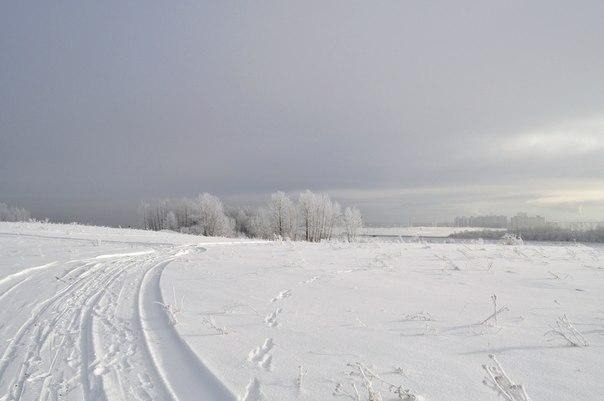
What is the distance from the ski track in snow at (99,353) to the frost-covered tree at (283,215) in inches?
2434

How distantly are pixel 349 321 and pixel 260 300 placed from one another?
6.63 feet

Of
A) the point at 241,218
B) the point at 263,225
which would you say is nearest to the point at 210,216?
the point at 263,225

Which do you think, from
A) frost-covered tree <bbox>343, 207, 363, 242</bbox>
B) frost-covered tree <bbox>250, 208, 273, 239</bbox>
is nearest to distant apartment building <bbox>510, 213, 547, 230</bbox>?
frost-covered tree <bbox>343, 207, 363, 242</bbox>

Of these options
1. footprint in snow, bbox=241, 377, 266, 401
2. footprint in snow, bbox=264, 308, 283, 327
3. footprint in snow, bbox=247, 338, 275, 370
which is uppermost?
footprint in snow, bbox=264, 308, 283, 327

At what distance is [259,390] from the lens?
3092 mm

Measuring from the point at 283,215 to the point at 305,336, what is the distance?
6537cm

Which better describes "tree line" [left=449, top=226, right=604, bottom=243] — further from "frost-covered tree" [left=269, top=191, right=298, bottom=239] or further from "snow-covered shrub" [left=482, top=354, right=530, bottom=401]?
"snow-covered shrub" [left=482, top=354, right=530, bottom=401]

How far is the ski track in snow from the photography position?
326 centimetres

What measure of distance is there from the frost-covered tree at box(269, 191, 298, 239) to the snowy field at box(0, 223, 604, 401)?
60.7 m

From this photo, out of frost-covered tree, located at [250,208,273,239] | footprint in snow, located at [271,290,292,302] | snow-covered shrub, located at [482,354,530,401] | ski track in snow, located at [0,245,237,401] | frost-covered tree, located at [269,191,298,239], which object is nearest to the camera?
snow-covered shrub, located at [482,354,530,401]

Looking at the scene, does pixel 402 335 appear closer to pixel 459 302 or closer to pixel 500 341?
pixel 500 341

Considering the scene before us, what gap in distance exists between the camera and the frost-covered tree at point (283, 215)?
228 feet

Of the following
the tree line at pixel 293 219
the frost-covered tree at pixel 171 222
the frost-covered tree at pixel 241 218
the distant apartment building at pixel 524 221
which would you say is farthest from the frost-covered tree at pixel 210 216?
the distant apartment building at pixel 524 221

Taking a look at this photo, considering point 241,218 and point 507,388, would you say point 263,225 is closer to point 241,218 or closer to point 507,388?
point 241,218
